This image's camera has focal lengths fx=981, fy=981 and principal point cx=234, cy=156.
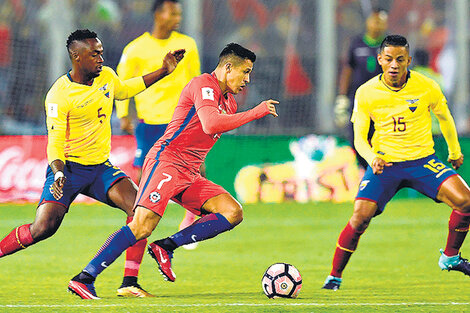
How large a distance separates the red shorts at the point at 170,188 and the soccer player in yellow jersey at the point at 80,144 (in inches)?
12.2

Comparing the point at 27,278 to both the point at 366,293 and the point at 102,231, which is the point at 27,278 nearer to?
the point at 366,293

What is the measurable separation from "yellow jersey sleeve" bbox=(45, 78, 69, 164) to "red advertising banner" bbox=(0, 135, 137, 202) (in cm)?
777

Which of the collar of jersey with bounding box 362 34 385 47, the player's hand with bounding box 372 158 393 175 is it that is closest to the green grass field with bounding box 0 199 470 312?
the player's hand with bounding box 372 158 393 175

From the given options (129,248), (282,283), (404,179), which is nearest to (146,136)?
(129,248)

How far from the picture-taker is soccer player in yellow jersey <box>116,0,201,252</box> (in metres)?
9.39

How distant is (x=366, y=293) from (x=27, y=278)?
9.45 feet

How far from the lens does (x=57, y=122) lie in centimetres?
699

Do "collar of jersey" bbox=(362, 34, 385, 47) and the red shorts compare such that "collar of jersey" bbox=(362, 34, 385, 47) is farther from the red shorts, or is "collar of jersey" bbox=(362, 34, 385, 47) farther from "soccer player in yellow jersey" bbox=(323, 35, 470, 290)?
the red shorts

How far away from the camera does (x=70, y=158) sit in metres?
7.23

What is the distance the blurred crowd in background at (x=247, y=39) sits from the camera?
1552 centimetres

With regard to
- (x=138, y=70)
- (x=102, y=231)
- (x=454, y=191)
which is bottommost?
(x=102, y=231)

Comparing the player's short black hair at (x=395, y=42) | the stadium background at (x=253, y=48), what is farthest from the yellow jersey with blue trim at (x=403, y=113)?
the stadium background at (x=253, y=48)

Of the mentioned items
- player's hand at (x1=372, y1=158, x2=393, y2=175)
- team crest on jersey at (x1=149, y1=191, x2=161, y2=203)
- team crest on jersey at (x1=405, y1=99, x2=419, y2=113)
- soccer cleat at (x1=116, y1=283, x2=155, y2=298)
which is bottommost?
soccer cleat at (x1=116, y1=283, x2=155, y2=298)

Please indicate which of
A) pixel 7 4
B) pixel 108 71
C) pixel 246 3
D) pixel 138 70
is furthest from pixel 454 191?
pixel 7 4
